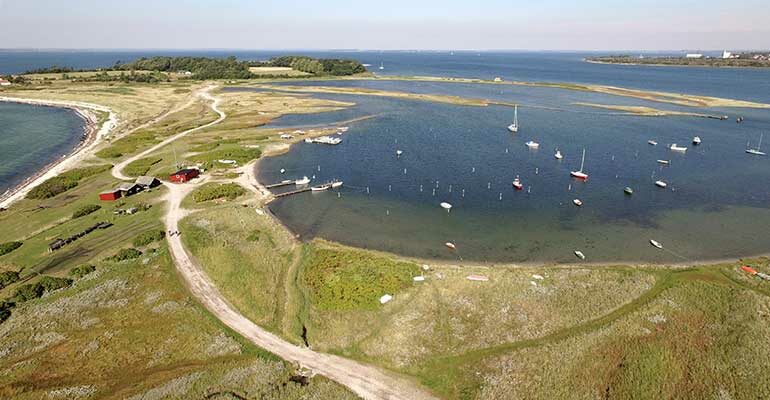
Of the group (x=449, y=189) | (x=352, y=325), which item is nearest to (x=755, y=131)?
(x=449, y=189)

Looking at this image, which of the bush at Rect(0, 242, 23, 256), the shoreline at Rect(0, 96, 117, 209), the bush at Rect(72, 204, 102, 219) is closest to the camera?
the bush at Rect(0, 242, 23, 256)

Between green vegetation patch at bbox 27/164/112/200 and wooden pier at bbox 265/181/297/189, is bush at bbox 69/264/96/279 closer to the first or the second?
wooden pier at bbox 265/181/297/189

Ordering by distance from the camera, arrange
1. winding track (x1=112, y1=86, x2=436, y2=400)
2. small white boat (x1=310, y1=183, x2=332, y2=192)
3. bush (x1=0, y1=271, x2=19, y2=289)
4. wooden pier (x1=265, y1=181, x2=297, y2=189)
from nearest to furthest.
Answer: winding track (x1=112, y1=86, x2=436, y2=400), bush (x1=0, y1=271, x2=19, y2=289), small white boat (x1=310, y1=183, x2=332, y2=192), wooden pier (x1=265, y1=181, x2=297, y2=189)

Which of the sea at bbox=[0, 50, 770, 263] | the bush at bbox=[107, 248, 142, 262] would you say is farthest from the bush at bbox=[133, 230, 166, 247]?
the sea at bbox=[0, 50, 770, 263]

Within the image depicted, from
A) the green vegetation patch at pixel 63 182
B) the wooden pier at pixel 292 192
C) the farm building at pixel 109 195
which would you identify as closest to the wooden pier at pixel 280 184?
the wooden pier at pixel 292 192

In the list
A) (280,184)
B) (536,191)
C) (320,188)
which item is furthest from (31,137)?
(536,191)

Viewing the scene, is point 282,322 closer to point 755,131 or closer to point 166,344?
point 166,344

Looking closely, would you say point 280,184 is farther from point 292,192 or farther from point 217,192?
point 217,192
